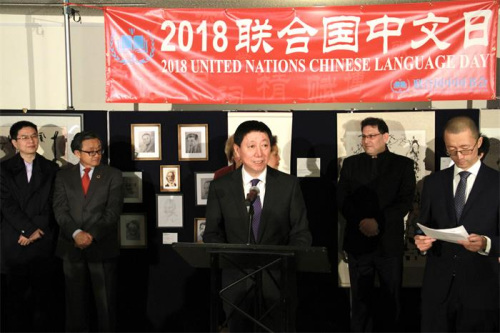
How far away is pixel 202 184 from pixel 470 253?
2.52 meters

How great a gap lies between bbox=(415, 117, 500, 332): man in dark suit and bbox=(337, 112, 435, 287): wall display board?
1.55 m

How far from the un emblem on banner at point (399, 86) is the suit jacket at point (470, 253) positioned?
161 centimetres

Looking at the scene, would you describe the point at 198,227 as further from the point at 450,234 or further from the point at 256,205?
the point at 450,234

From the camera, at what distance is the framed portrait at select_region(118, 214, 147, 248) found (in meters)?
4.72

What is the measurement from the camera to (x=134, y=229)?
4727 mm

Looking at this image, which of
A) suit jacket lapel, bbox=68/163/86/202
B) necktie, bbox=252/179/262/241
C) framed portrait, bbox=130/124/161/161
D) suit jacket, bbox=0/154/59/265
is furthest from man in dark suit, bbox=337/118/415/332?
suit jacket, bbox=0/154/59/265

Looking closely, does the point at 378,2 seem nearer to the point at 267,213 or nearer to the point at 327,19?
the point at 327,19

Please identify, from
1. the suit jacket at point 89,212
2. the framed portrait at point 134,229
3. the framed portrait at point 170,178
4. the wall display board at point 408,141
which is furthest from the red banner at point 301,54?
the framed portrait at point 134,229

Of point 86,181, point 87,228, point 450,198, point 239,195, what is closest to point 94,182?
point 86,181

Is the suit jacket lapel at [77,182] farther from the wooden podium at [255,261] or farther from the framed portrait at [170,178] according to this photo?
the wooden podium at [255,261]

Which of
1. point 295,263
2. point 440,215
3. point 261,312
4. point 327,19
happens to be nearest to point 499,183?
A: point 440,215

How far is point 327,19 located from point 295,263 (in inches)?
111

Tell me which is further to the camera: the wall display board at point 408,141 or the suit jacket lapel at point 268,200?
the wall display board at point 408,141

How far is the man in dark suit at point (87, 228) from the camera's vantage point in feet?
13.4
